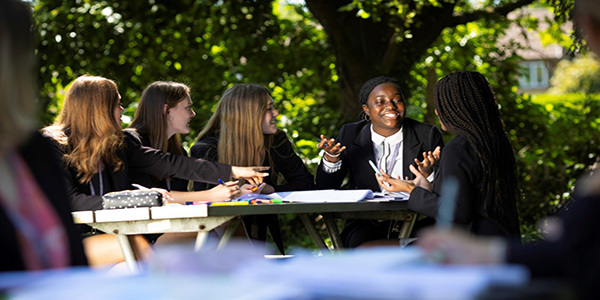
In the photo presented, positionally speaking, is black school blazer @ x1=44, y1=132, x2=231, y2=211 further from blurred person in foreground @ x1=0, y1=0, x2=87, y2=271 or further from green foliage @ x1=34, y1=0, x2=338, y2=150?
green foliage @ x1=34, y1=0, x2=338, y2=150

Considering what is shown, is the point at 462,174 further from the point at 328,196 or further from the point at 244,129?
the point at 244,129

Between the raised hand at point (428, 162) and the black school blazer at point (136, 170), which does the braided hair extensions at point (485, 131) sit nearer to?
the raised hand at point (428, 162)

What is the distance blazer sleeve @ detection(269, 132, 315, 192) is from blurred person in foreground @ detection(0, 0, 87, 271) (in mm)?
3930

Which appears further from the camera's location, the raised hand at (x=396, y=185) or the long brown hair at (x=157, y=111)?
the long brown hair at (x=157, y=111)

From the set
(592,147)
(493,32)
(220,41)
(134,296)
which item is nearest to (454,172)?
(134,296)

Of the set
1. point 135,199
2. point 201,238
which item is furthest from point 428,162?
point 135,199

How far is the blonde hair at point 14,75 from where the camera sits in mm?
1769

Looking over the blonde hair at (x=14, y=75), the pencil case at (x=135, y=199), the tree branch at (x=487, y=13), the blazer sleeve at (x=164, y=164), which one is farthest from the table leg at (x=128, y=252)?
the tree branch at (x=487, y=13)

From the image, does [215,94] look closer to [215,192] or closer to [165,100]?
[165,100]

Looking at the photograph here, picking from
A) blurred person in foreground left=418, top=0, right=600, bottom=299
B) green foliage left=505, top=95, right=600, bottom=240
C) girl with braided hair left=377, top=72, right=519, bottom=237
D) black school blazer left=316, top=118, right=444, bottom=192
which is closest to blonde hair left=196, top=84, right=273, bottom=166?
black school blazer left=316, top=118, right=444, bottom=192

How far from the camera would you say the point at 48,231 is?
1913 mm

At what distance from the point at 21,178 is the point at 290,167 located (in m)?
4.10

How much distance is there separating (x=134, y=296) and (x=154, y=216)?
2775 millimetres

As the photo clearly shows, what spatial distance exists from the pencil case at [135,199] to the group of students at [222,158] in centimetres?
23
